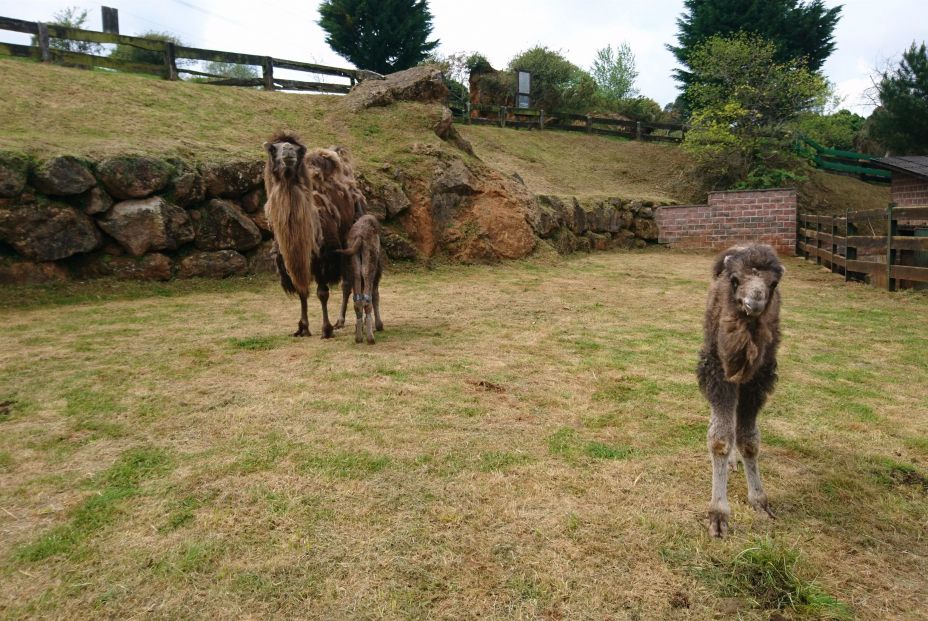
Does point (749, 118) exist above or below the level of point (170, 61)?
below

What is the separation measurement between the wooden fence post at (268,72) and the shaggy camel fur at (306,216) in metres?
11.7

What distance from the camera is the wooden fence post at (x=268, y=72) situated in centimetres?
1698

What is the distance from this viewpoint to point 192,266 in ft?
32.0

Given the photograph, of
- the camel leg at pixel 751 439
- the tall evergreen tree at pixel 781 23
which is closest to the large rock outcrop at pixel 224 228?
the camel leg at pixel 751 439

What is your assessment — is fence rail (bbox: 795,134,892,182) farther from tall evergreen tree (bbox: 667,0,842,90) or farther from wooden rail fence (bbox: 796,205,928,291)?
wooden rail fence (bbox: 796,205,928,291)

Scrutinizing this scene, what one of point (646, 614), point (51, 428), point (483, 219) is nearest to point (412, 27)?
point (483, 219)

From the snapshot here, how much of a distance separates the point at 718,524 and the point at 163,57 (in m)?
18.5

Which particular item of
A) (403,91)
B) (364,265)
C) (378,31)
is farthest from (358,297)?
(378,31)

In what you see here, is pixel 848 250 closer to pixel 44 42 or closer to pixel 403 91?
pixel 403 91

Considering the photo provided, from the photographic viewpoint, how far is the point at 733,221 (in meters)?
17.4

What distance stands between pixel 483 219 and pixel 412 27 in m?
21.7

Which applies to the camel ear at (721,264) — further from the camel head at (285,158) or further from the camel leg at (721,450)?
the camel head at (285,158)

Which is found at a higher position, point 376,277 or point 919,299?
point 376,277

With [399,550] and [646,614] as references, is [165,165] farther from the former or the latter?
[646,614]
